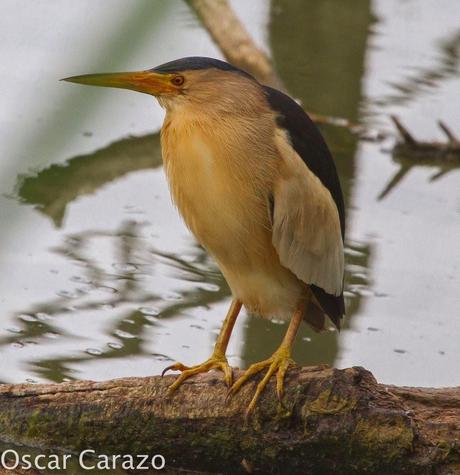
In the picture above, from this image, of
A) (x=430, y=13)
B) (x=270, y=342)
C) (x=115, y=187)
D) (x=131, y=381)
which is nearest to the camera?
(x=131, y=381)

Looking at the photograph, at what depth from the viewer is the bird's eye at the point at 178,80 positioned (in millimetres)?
2570

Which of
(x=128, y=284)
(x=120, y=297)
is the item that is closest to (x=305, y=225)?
(x=120, y=297)

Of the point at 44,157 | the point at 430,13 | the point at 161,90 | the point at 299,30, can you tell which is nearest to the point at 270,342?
the point at 161,90

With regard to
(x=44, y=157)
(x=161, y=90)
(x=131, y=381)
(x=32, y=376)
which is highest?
(x=44, y=157)

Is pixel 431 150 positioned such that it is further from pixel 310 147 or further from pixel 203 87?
pixel 203 87

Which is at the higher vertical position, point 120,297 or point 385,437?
point 385,437

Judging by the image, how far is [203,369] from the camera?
278 centimetres

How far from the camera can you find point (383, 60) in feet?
24.1

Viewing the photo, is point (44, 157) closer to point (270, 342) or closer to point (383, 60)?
point (270, 342)

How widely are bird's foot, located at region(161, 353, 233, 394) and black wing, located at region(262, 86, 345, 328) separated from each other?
0.97 feet

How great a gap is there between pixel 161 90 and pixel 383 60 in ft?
16.5

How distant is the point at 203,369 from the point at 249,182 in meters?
0.54

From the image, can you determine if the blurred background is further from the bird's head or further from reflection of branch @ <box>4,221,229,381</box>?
the bird's head

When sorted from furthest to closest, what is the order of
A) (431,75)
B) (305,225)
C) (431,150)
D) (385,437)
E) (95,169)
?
(431,75) < (431,150) < (95,169) < (305,225) < (385,437)
